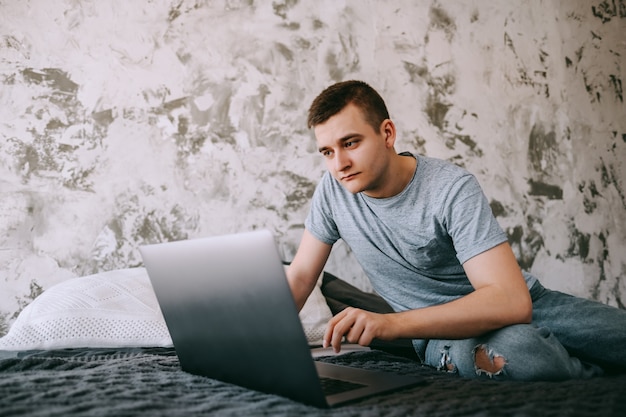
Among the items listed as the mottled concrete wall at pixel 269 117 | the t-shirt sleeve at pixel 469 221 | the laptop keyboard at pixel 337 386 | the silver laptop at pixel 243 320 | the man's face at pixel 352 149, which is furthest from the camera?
the mottled concrete wall at pixel 269 117

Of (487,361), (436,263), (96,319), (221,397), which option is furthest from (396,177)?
(96,319)

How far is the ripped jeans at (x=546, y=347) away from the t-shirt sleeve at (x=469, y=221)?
0.56 ft

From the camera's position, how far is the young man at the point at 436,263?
1079 mm

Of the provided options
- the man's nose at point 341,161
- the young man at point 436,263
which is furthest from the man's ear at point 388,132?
the man's nose at point 341,161

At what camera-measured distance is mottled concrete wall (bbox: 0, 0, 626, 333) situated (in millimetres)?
1913

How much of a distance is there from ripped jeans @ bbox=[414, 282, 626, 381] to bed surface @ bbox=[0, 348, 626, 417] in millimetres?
73

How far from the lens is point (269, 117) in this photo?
211 cm

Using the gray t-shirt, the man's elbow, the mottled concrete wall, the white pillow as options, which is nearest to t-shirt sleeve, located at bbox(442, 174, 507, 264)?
the gray t-shirt

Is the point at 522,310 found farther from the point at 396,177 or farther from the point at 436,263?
the point at 396,177

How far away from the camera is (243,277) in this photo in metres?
0.79

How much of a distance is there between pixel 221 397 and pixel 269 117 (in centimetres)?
141

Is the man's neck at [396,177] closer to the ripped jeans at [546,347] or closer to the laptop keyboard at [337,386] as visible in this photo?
the ripped jeans at [546,347]

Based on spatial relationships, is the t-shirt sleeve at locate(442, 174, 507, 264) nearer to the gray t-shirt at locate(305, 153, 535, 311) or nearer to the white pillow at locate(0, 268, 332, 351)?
the gray t-shirt at locate(305, 153, 535, 311)

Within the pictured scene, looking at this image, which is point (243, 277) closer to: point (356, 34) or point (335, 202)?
point (335, 202)
